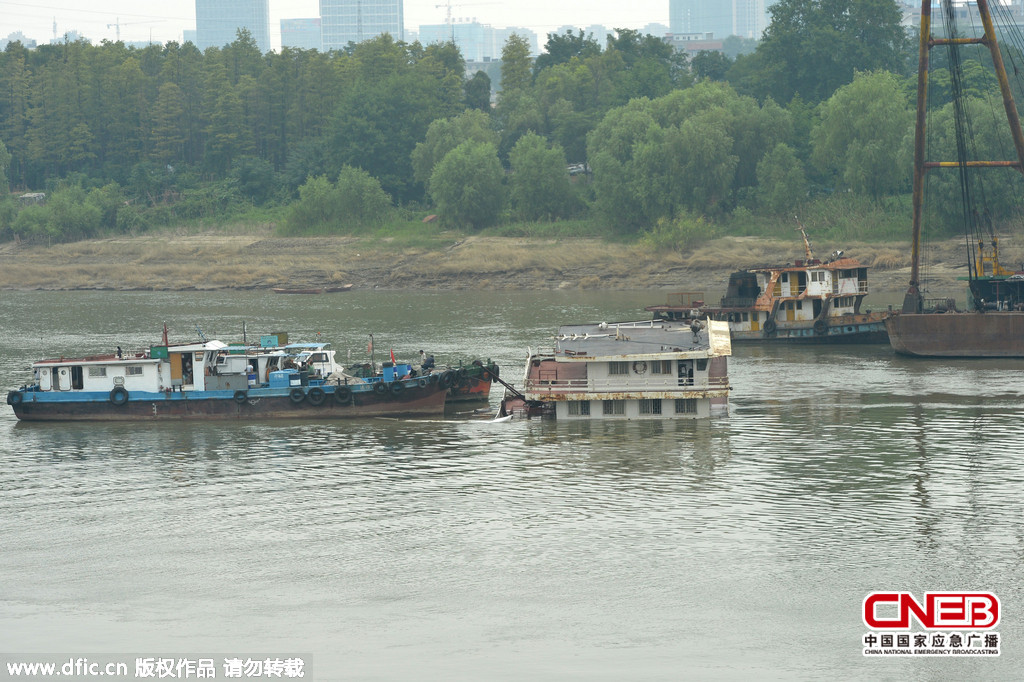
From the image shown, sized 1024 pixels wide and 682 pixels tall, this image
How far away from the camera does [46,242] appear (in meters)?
146

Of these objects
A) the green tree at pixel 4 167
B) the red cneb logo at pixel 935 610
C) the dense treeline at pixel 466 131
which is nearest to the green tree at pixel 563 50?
the dense treeline at pixel 466 131

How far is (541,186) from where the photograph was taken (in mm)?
131375

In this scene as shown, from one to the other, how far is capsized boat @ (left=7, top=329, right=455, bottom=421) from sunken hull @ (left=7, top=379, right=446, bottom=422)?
4cm

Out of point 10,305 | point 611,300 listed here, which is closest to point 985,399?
point 611,300

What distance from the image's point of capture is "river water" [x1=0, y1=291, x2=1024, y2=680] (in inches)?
1076

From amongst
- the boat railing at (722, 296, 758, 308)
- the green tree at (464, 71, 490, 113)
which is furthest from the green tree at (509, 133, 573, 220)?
the boat railing at (722, 296, 758, 308)

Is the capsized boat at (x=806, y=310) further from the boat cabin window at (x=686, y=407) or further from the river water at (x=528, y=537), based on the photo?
the boat cabin window at (x=686, y=407)

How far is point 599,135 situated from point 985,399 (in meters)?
81.4

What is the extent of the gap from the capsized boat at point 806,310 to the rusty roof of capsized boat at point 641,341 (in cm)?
1832

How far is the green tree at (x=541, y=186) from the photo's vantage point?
433 feet

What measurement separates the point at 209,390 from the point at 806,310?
38.3 m

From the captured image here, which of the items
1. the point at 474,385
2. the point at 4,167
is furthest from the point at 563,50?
the point at 474,385

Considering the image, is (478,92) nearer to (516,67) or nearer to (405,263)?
(516,67)

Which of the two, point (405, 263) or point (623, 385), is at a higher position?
point (405, 263)
